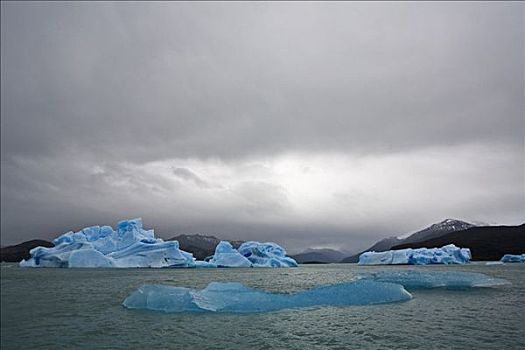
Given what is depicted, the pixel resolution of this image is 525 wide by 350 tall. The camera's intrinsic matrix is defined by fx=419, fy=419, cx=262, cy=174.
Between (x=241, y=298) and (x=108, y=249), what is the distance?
33.9 meters

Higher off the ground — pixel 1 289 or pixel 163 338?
pixel 1 289

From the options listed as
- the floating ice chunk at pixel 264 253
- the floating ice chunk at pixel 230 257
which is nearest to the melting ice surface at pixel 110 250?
the floating ice chunk at pixel 230 257

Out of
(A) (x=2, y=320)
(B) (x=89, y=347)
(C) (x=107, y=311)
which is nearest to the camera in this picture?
(A) (x=2, y=320)

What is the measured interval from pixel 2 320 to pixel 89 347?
3.83 meters

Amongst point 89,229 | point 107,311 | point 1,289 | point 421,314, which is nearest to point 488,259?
point 89,229

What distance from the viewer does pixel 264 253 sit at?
56.9 meters

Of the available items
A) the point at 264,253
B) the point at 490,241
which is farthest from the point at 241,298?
the point at 490,241

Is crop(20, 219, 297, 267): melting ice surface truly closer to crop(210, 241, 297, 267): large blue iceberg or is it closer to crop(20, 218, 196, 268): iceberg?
crop(20, 218, 196, 268): iceberg

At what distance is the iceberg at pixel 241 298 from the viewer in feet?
43.8

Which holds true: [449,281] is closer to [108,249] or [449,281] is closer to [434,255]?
[108,249]

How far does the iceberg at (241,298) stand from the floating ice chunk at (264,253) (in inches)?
1601

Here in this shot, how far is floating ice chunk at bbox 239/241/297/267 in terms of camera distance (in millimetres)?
56375

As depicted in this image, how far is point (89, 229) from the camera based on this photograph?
45.2 m

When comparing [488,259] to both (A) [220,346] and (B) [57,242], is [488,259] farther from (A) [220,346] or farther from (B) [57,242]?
(A) [220,346]
